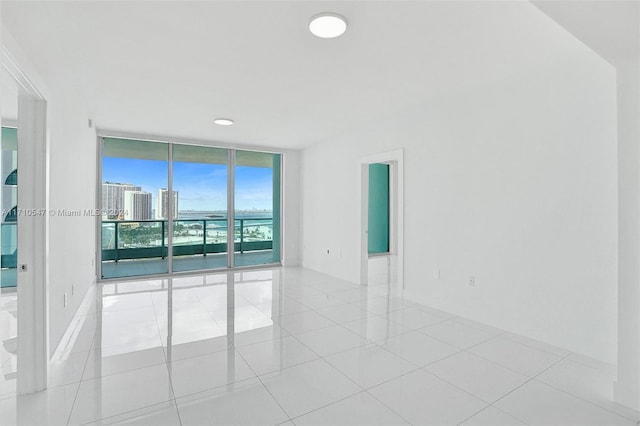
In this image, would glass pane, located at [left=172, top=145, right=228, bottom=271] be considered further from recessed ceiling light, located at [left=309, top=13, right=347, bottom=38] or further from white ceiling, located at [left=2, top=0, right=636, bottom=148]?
recessed ceiling light, located at [left=309, top=13, right=347, bottom=38]

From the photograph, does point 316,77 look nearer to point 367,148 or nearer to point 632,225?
point 367,148

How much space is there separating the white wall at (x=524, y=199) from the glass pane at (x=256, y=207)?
3.23 m

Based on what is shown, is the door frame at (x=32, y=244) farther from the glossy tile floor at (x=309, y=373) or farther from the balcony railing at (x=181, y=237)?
the balcony railing at (x=181, y=237)

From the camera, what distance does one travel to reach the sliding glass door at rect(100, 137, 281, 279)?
5.82 m

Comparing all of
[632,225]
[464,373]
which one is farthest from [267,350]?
[632,225]

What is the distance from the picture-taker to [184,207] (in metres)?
6.23

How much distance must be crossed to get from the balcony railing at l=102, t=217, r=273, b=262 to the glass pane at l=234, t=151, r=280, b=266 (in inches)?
0.9

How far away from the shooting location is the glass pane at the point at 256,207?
22.0 ft

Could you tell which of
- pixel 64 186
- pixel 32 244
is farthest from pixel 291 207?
pixel 32 244

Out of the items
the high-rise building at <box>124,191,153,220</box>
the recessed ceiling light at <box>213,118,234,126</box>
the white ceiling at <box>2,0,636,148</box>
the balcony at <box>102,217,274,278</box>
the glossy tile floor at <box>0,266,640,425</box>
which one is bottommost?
the glossy tile floor at <box>0,266,640,425</box>

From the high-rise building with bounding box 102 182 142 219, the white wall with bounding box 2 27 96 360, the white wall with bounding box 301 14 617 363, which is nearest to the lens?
the white wall with bounding box 2 27 96 360

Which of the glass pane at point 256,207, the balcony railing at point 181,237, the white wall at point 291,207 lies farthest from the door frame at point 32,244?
the white wall at point 291,207

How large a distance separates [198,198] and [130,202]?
3.81 ft

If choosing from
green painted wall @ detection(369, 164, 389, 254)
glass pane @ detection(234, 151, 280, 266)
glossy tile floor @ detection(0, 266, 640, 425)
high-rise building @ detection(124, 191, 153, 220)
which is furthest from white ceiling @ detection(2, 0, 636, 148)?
green painted wall @ detection(369, 164, 389, 254)
